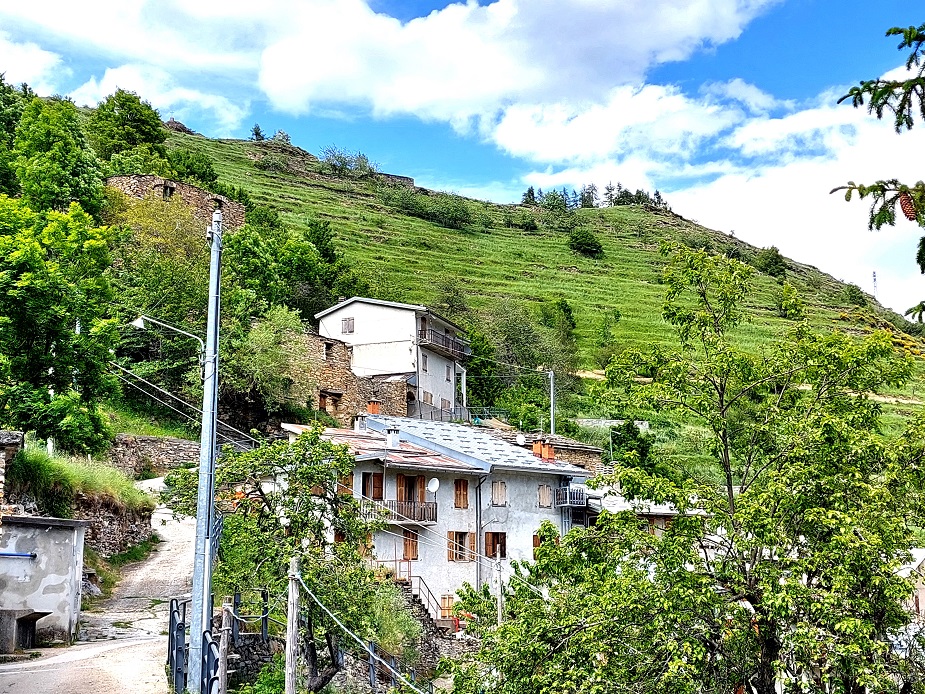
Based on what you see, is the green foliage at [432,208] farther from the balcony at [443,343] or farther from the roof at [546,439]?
the roof at [546,439]

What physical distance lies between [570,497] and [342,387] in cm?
1607

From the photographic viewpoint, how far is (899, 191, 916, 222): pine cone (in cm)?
776

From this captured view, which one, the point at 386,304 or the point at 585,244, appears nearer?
the point at 386,304

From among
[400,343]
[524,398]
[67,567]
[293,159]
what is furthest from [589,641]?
[293,159]

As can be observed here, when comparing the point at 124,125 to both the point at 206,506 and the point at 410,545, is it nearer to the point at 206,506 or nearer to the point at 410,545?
the point at 410,545

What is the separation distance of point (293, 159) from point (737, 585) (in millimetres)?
143713

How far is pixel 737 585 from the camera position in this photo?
1285cm

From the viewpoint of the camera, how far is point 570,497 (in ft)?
129

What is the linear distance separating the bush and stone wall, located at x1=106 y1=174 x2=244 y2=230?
68092mm

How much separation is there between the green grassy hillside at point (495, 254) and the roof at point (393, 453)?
139 ft

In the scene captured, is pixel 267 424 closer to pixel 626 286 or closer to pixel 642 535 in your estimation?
pixel 642 535

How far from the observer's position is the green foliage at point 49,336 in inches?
939

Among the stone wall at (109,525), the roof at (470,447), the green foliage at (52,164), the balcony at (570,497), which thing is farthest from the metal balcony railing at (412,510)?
the green foliage at (52,164)

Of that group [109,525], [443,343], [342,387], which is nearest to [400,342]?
[443,343]
